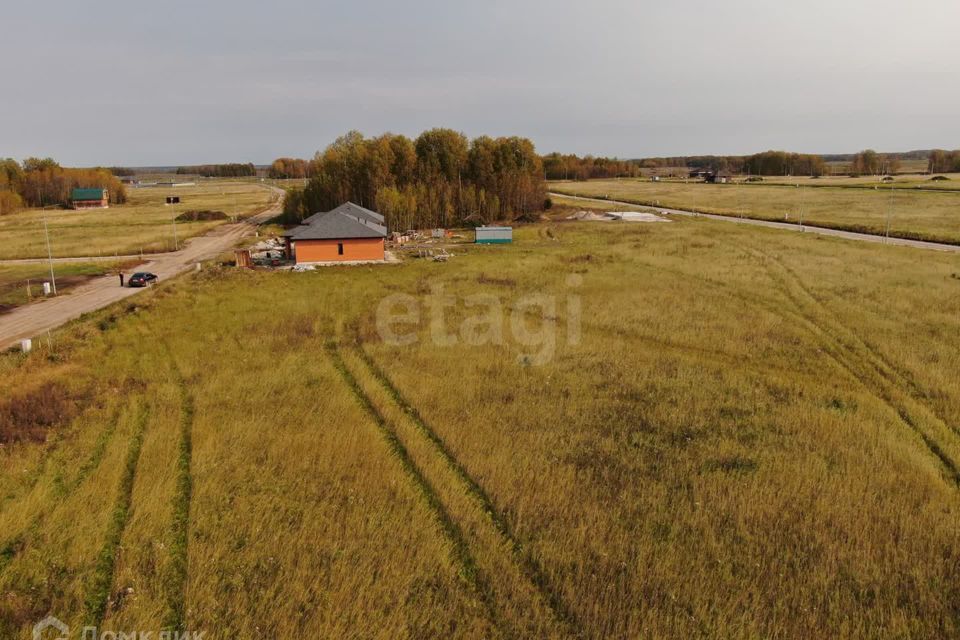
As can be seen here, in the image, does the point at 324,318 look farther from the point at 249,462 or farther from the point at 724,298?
the point at 724,298

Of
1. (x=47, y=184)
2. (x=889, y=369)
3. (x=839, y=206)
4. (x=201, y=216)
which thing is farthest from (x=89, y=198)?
(x=889, y=369)

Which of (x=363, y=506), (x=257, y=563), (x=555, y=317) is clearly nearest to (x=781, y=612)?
(x=363, y=506)

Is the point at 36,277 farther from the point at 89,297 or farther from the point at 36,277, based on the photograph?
the point at 89,297

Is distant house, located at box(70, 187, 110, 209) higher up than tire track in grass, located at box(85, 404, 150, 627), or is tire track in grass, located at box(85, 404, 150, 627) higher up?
distant house, located at box(70, 187, 110, 209)

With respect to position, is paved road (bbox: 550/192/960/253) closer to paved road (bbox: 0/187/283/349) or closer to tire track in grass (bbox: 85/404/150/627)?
tire track in grass (bbox: 85/404/150/627)

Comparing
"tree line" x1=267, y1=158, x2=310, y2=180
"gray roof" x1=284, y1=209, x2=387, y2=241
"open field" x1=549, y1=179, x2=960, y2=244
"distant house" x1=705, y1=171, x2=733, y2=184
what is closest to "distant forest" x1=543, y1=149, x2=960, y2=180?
"distant house" x1=705, y1=171, x2=733, y2=184

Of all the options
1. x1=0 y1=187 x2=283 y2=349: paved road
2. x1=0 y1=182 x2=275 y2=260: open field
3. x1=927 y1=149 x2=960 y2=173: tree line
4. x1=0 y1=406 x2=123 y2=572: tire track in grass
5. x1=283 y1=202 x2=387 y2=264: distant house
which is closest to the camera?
x1=0 y1=406 x2=123 y2=572: tire track in grass
